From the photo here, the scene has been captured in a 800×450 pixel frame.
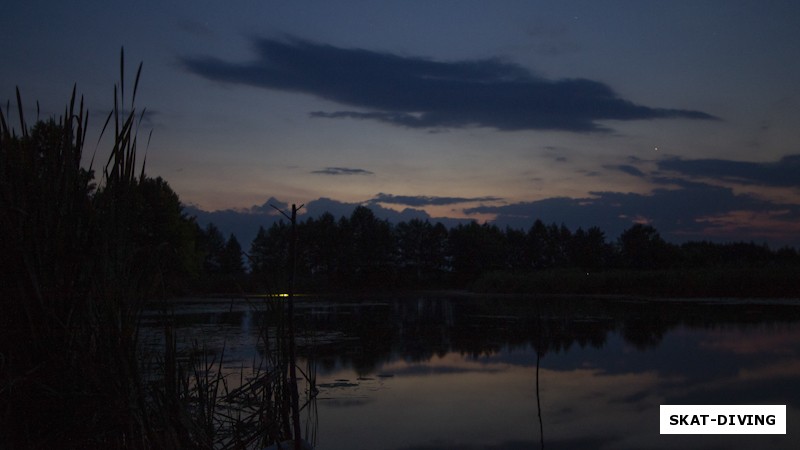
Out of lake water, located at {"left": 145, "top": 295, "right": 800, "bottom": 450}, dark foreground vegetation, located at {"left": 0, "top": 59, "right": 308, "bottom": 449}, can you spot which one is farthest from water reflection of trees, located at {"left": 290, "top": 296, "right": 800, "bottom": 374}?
dark foreground vegetation, located at {"left": 0, "top": 59, "right": 308, "bottom": 449}

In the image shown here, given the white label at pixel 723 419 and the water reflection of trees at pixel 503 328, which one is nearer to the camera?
the white label at pixel 723 419

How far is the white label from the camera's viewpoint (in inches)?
255

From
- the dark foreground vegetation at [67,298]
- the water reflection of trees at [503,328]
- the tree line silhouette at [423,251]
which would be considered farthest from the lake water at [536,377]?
the tree line silhouette at [423,251]

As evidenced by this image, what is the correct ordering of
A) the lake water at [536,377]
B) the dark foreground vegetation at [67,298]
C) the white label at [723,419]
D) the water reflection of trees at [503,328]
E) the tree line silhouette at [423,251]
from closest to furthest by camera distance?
the dark foreground vegetation at [67,298]
the lake water at [536,377]
the white label at [723,419]
the water reflection of trees at [503,328]
the tree line silhouette at [423,251]

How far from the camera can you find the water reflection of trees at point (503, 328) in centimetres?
1172

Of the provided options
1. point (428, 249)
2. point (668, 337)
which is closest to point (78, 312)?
point (668, 337)

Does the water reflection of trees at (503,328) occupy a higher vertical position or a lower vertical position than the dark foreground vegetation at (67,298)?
lower

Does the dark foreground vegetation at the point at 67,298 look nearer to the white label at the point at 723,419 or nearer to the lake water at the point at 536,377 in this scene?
the lake water at the point at 536,377

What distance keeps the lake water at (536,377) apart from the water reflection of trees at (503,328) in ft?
0.18

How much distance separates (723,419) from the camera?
702 cm

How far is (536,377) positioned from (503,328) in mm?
9776

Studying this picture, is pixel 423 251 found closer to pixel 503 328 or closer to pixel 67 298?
pixel 503 328

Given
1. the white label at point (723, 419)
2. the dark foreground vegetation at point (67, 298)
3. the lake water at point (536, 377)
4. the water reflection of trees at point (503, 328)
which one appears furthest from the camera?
the water reflection of trees at point (503, 328)

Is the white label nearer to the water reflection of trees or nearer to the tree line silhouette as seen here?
the water reflection of trees
